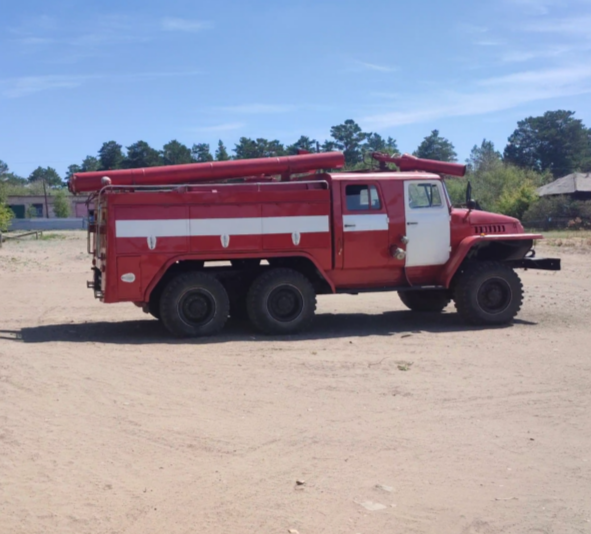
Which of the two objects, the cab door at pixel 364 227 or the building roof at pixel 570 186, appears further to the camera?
the building roof at pixel 570 186

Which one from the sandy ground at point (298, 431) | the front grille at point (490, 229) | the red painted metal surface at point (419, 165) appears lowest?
the sandy ground at point (298, 431)

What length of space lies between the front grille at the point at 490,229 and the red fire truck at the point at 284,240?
0.07 ft

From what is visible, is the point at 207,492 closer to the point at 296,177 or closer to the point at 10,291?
the point at 296,177

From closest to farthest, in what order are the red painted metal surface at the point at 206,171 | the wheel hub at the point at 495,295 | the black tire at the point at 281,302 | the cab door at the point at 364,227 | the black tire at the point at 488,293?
the red painted metal surface at the point at 206,171 → the black tire at the point at 281,302 → the cab door at the point at 364,227 → the black tire at the point at 488,293 → the wheel hub at the point at 495,295

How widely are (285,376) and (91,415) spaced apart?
2.77 meters

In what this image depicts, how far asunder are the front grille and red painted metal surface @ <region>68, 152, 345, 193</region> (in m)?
2.69

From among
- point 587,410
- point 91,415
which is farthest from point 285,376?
point 587,410

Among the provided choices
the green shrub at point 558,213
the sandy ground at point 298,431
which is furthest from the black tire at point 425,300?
the green shrub at point 558,213

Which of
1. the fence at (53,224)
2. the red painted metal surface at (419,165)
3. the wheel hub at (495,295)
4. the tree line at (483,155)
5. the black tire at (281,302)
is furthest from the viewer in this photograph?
the fence at (53,224)

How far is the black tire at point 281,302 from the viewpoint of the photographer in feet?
41.7

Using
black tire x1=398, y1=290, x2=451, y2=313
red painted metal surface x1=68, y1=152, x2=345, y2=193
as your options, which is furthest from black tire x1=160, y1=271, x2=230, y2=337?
black tire x1=398, y1=290, x2=451, y2=313

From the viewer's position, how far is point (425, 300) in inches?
606

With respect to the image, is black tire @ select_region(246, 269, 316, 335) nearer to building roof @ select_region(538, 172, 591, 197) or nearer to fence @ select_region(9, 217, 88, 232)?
building roof @ select_region(538, 172, 591, 197)

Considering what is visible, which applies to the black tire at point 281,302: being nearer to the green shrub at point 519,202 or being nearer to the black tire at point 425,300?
the black tire at point 425,300
